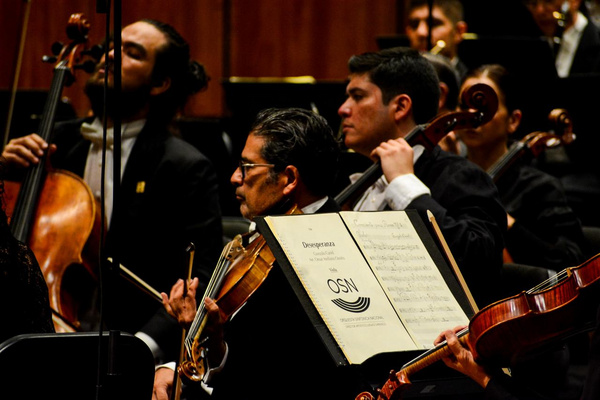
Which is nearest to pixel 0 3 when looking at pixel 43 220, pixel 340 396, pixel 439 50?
pixel 439 50

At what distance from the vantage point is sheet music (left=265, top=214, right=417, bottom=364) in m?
1.64

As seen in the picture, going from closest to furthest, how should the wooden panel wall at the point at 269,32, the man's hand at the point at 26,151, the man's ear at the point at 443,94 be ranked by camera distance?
the man's hand at the point at 26,151
the man's ear at the point at 443,94
the wooden panel wall at the point at 269,32

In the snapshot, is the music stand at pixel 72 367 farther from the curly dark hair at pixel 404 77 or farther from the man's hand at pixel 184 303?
the curly dark hair at pixel 404 77

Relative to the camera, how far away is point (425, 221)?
6.72 feet

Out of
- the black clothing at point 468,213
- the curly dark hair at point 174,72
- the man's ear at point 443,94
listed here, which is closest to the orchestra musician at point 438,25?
the man's ear at point 443,94

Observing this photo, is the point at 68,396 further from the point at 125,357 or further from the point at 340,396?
the point at 340,396

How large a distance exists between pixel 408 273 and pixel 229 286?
379 mm

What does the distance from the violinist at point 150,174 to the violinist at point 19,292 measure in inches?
35.7

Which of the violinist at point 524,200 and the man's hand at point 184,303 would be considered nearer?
the man's hand at point 184,303

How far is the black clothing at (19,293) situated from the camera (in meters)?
1.63

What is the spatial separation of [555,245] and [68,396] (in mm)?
1904

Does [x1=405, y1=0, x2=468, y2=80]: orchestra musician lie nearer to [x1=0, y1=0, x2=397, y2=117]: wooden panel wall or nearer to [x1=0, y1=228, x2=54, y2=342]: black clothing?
[x1=0, y1=0, x2=397, y2=117]: wooden panel wall

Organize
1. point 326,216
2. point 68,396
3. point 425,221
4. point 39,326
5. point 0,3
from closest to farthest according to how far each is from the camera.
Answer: point 68,396, point 39,326, point 326,216, point 425,221, point 0,3

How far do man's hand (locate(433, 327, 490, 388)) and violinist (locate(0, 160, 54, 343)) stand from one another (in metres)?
0.78
